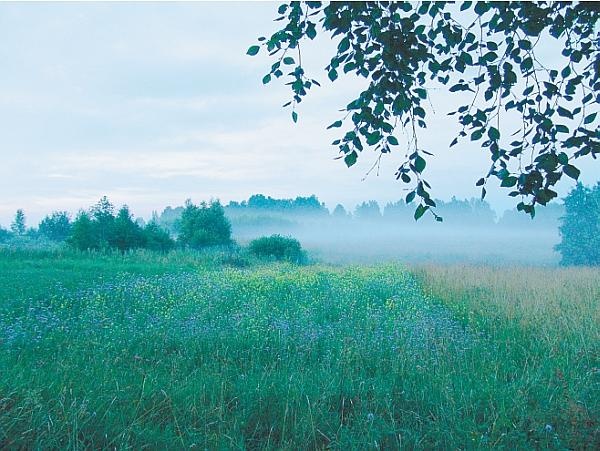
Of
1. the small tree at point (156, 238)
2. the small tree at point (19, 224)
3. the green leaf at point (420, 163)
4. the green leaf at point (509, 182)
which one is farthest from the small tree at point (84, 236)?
the small tree at point (19, 224)

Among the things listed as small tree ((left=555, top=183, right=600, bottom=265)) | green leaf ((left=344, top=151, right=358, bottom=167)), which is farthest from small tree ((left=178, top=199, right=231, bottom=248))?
green leaf ((left=344, top=151, right=358, bottom=167))

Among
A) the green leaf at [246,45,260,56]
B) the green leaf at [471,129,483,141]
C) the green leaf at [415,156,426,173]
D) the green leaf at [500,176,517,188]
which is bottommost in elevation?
the green leaf at [500,176,517,188]

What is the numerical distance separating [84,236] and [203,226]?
1059 cm

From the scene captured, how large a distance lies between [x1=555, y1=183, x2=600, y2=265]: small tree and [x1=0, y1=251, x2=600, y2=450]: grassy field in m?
23.1

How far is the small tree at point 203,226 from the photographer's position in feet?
108

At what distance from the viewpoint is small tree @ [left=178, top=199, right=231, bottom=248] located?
1300 inches

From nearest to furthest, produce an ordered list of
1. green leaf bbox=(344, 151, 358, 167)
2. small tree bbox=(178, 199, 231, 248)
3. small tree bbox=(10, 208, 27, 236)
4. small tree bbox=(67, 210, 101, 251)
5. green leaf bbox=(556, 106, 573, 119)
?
1. green leaf bbox=(556, 106, 573, 119)
2. green leaf bbox=(344, 151, 358, 167)
3. small tree bbox=(67, 210, 101, 251)
4. small tree bbox=(178, 199, 231, 248)
5. small tree bbox=(10, 208, 27, 236)

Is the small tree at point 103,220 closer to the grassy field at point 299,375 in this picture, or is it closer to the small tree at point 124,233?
the small tree at point 124,233

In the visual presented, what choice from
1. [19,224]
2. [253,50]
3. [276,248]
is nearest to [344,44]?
[253,50]

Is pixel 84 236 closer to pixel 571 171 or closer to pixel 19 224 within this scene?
pixel 571 171

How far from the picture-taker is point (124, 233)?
26719 mm

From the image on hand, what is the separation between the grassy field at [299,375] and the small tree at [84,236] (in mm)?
17280

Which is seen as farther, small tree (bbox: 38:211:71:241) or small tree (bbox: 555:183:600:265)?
small tree (bbox: 38:211:71:241)

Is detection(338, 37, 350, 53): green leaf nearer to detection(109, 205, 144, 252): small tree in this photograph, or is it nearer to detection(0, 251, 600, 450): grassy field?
detection(0, 251, 600, 450): grassy field
